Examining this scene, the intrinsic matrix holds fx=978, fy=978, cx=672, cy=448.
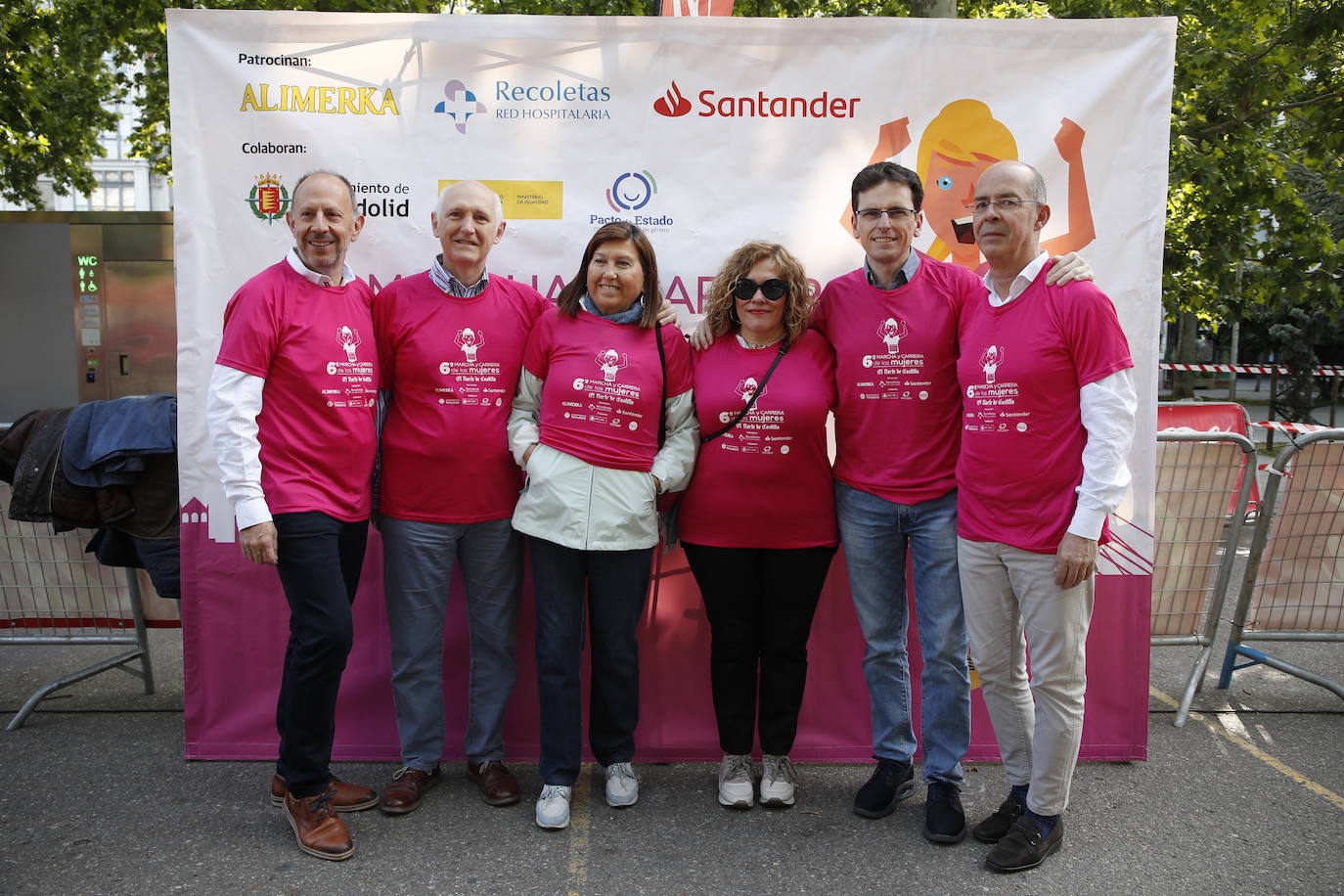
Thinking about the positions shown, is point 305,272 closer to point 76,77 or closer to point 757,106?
point 757,106

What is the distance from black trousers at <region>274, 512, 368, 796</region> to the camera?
3264mm

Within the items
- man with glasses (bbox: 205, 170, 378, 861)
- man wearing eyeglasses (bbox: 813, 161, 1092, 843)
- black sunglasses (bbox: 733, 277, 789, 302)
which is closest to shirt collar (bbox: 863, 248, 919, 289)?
man wearing eyeglasses (bbox: 813, 161, 1092, 843)

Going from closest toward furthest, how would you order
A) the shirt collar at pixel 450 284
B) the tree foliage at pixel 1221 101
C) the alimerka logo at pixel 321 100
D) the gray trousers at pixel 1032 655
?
1. the gray trousers at pixel 1032 655
2. the shirt collar at pixel 450 284
3. the alimerka logo at pixel 321 100
4. the tree foliage at pixel 1221 101

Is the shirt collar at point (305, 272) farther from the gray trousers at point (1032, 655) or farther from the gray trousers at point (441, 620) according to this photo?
the gray trousers at point (1032, 655)

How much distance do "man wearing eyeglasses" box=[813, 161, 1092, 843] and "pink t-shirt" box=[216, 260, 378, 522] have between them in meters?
1.70

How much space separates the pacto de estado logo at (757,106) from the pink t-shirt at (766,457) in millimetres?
1083

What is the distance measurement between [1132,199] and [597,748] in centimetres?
307

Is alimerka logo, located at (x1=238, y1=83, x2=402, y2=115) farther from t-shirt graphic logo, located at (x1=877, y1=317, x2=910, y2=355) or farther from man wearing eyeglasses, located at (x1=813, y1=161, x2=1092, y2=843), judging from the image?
t-shirt graphic logo, located at (x1=877, y1=317, x2=910, y2=355)

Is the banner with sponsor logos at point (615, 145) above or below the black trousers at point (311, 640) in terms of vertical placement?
above

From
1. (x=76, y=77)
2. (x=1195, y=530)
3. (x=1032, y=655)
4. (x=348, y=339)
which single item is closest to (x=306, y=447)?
(x=348, y=339)

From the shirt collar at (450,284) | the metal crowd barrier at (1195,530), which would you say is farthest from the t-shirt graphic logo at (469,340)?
the metal crowd barrier at (1195,530)

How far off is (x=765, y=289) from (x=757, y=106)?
1.05 m

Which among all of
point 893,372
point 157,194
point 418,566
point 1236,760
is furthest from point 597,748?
point 157,194

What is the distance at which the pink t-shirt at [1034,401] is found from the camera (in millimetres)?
2977
